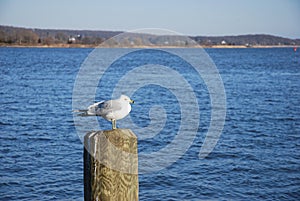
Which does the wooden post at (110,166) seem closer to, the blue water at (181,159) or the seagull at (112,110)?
the seagull at (112,110)

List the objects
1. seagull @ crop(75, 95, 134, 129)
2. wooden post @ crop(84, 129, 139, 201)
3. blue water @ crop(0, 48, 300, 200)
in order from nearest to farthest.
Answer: wooden post @ crop(84, 129, 139, 201)
seagull @ crop(75, 95, 134, 129)
blue water @ crop(0, 48, 300, 200)

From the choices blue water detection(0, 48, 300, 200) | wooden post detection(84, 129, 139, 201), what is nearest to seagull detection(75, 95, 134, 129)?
wooden post detection(84, 129, 139, 201)

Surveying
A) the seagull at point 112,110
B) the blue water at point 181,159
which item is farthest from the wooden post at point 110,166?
the blue water at point 181,159

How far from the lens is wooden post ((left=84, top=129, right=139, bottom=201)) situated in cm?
363

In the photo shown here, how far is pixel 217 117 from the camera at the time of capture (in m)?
23.7

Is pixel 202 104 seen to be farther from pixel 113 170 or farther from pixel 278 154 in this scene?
pixel 113 170

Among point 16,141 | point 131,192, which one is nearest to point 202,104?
point 16,141

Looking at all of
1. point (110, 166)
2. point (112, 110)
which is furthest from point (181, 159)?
point (110, 166)

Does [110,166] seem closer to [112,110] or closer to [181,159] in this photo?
[112,110]

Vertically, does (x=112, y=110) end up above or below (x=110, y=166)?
above

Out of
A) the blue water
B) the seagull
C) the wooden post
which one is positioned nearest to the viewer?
the wooden post

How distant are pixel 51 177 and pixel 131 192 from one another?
10.4 meters

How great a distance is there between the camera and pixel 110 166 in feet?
11.9

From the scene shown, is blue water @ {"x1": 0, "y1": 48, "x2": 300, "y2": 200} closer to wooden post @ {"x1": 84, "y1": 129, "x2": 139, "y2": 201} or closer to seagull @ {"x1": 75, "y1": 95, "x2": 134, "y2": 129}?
seagull @ {"x1": 75, "y1": 95, "x2": 134, "y2": 129}
